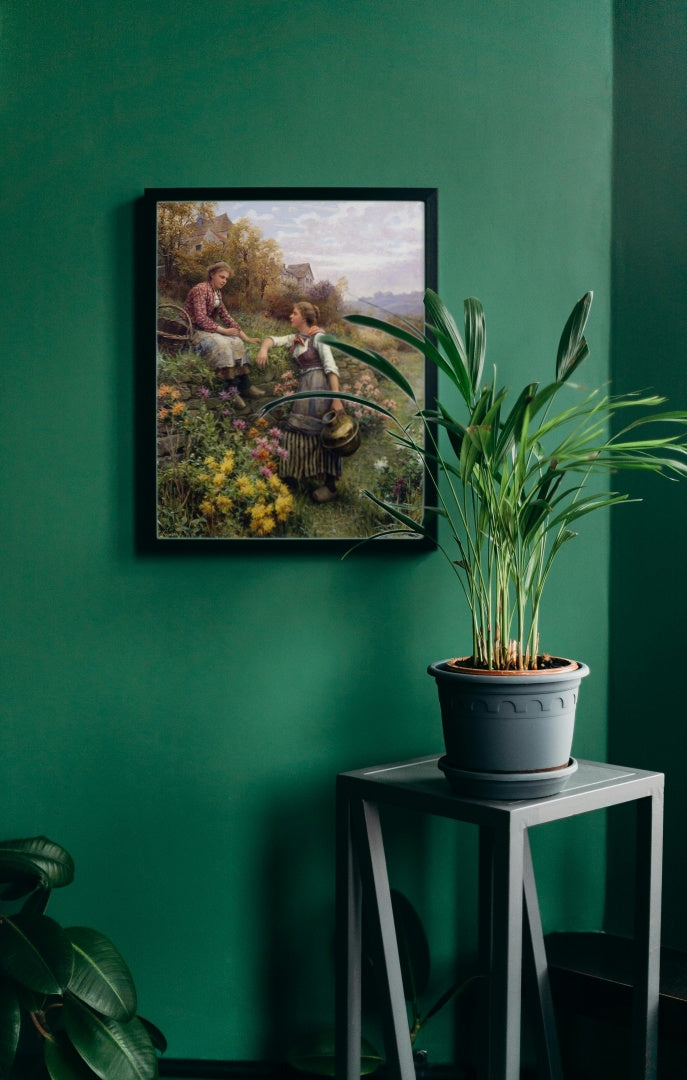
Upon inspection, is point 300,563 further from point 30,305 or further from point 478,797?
point 30,305

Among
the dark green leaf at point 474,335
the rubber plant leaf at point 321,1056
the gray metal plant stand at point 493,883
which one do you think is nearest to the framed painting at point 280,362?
the dark green leaf at point 474,335

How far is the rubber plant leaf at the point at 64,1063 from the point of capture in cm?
166

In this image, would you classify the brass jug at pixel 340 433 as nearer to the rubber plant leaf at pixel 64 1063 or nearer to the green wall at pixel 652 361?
the green wall at pixel 652 361

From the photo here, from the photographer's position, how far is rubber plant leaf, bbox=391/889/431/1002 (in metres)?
1.97

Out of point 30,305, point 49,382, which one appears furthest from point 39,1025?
point 30,305

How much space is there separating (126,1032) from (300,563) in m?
0.98

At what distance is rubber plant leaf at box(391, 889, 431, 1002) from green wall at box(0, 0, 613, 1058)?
8 cm

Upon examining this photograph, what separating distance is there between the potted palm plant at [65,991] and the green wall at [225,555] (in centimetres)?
28

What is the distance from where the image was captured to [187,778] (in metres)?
2.06

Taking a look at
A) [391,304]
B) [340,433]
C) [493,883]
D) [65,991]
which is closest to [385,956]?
[493,883]

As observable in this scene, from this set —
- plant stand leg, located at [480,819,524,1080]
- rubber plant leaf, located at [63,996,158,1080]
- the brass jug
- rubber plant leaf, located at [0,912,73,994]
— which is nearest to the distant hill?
the brass jug

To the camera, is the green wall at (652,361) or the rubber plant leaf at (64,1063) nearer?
the rubber plant leaf at (64,1063)

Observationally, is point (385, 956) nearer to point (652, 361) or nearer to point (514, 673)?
point (514, 673)

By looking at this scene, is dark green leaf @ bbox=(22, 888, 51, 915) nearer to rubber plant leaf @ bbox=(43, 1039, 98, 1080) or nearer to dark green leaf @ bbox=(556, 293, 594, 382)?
rubber plant leaf @ bbox=(43, 1039, 98, 1080)
